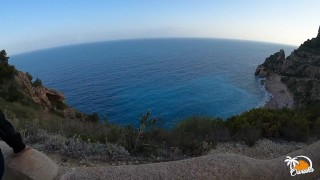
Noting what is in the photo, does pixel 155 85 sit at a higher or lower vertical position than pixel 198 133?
lower

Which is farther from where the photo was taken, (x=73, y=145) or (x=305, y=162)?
(x=73, y=145)

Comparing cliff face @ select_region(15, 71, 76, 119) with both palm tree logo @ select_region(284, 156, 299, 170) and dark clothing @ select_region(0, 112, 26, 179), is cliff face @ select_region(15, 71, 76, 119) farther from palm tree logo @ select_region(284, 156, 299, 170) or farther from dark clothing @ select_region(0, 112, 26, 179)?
palm tree logo @ select_region(284, 156, 299, 170)

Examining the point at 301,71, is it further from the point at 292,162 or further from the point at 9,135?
the point at 9,135

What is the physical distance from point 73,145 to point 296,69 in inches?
2806

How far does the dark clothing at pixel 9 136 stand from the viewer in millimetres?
3334

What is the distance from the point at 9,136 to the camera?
11.6ft

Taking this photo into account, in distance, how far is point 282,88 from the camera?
214 ft

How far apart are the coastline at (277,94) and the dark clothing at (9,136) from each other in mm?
47297

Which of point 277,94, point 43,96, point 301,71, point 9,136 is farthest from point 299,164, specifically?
point 301,71

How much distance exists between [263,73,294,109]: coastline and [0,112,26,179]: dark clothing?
4730 centimetres

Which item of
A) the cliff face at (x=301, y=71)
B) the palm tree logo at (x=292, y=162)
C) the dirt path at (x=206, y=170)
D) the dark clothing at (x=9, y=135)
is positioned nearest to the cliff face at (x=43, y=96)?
the dirt path at (x=206, y=170)

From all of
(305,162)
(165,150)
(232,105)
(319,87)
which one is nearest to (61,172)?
(305,162)

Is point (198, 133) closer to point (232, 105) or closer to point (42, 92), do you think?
point (42, 92)

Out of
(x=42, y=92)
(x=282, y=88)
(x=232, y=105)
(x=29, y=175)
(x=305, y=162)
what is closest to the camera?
(x=29, y=175)
